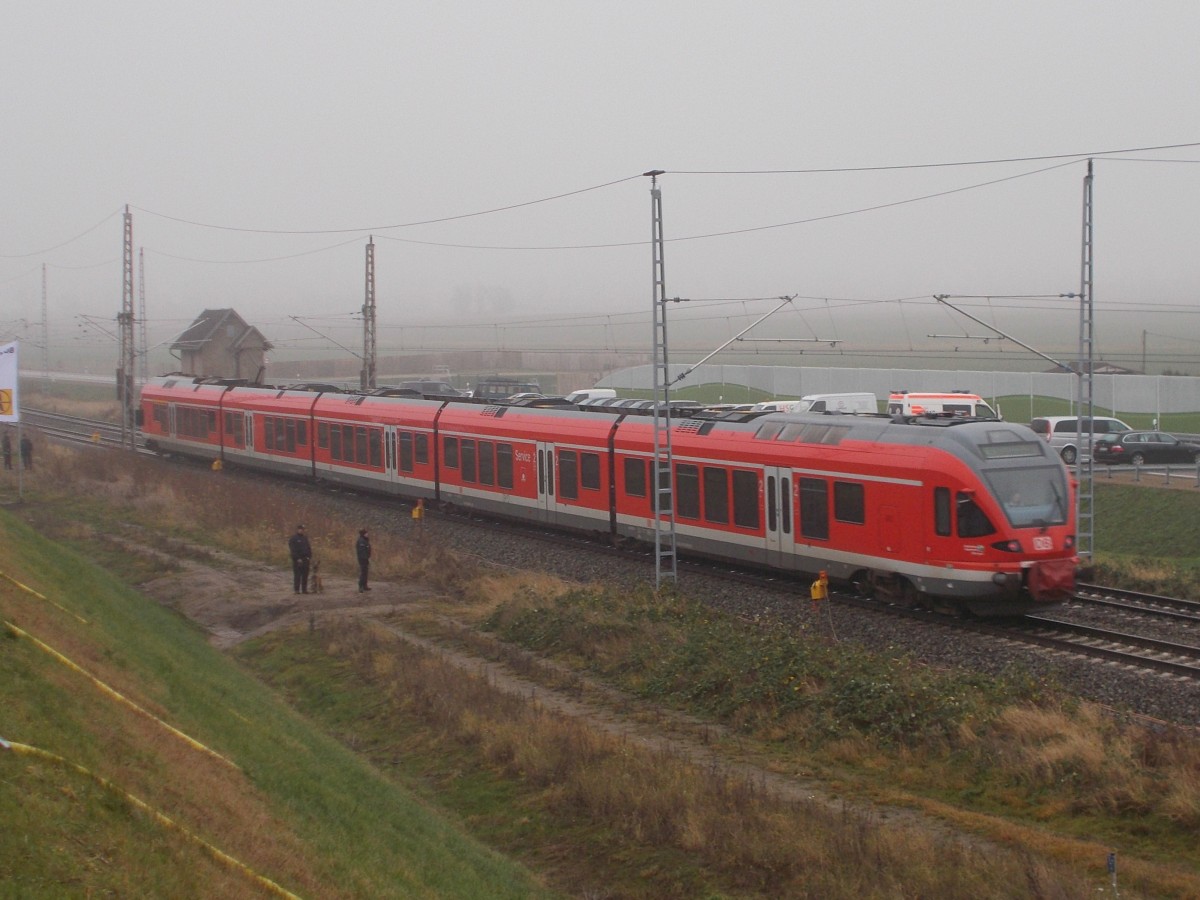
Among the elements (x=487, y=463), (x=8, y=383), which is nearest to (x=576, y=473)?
(x=487, y=463)

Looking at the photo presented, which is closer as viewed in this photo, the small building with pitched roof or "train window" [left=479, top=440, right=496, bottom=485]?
"train window" [left=479, top=440, right=496, bottom=485]

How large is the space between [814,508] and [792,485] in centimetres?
68

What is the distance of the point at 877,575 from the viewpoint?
19.5 m

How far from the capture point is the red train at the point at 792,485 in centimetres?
1761

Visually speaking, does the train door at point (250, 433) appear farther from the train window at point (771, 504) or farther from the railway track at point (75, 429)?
the train window at point (771, 504)

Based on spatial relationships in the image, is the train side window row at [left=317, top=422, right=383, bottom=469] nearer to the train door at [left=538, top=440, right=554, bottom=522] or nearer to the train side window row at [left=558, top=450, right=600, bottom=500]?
the train door at [left=538, top=440, right=554, bottom=522]

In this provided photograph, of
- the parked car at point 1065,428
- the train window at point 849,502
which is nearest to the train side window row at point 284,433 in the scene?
the train window at point 849,502

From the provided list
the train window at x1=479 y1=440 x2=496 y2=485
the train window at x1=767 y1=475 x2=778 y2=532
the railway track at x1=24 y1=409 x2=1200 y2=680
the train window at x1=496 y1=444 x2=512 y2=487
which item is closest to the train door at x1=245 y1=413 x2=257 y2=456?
the train window at x1=479 y1=440 x2=496 y2=485

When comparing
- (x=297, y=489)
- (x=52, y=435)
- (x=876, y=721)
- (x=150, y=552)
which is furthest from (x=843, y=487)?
(x=52, y=435)

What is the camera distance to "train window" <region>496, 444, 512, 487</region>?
97.9 feet

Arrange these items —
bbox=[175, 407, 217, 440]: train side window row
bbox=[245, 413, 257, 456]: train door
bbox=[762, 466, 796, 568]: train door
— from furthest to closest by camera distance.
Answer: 1. bbox=[175, 407, 217, 440]: train side window row
2. bbox=[245, 413, 257, 456]: train door
3. bbox=[762, 466, 796, 568]: train door

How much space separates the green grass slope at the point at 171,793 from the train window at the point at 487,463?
16.5m

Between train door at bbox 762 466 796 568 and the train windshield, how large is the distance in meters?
4.20

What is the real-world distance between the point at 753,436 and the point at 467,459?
11.5m
